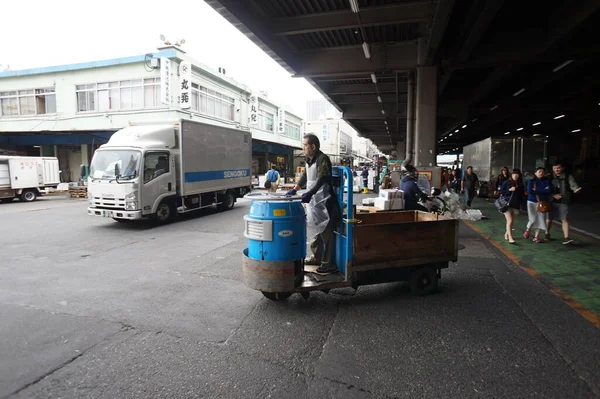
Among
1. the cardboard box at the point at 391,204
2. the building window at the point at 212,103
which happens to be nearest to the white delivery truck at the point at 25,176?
the building window at the point at 212,103

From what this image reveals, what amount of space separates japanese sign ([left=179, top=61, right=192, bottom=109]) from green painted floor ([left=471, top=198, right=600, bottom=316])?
21.3 metres

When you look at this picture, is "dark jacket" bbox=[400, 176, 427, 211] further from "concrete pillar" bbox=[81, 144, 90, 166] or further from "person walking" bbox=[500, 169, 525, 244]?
"concrete pillar" bbox=[81, 144, 90, 166]

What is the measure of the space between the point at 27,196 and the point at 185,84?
1182cm

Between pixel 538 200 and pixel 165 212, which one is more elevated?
pixel 538 200

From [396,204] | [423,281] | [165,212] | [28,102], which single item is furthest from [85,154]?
[423,281]

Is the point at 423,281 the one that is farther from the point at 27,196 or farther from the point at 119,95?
the point at 119,95

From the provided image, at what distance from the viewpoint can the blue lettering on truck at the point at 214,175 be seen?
12712 mm

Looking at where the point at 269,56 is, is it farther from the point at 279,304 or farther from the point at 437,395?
the point at 437,395

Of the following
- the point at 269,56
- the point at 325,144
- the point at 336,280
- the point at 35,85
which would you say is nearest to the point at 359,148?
the point at 325,144

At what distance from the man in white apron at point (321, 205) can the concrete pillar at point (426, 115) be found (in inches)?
390

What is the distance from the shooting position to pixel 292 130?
49.4 metres

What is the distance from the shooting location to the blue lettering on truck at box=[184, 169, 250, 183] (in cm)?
1271

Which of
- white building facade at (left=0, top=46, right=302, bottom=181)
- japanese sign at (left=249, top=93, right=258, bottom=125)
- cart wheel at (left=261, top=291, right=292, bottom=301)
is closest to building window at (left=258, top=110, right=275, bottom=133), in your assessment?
japanese sign at (left=249, top=93, right=258, bottom=125)

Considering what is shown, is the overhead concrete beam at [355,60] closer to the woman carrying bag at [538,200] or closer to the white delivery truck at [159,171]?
the white delivery truck at [159,171]
